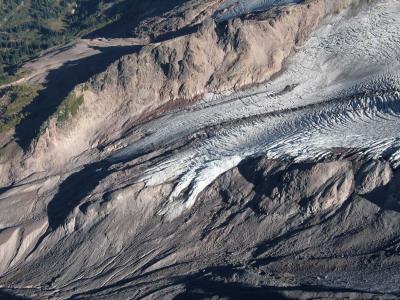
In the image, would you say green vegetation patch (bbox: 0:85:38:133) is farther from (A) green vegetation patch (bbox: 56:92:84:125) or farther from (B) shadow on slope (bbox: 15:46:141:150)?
(A) green vegetation patch (bbox: 56:92:84:125)

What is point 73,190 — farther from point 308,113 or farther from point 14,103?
point 308,113

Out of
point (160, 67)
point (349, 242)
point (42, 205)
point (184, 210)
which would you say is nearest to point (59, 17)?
point (160, 67)

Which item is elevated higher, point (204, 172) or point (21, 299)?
point (204, 172)

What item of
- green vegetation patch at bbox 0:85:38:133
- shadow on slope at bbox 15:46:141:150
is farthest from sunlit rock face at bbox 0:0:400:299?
green vegetation patch at bbox 0:85:38:133

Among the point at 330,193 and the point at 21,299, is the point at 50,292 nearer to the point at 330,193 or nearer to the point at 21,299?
the point at 21,299

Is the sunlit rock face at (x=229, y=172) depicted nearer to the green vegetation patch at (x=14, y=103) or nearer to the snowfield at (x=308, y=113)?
the snowfield at (x=308, y=113)

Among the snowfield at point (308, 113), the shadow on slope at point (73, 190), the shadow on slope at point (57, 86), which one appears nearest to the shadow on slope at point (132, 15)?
the shadow on slope at point (57, 86)
